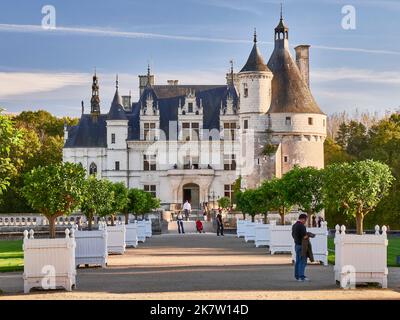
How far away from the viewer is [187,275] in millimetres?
19422

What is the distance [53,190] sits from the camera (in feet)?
65.5

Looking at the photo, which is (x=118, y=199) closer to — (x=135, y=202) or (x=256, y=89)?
(x=135, y=202)

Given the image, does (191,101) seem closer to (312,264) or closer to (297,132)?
(297,132)

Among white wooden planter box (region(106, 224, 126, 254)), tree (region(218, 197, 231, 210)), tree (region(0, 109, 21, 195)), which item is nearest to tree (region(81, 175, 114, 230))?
white wooden planter box (region(106, 224, 126, 254))

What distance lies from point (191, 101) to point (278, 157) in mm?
12421

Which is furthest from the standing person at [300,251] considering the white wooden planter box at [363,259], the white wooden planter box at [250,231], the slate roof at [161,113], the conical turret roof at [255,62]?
the slate roof at [161,113]

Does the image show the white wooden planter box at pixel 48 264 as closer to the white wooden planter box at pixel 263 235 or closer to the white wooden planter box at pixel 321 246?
the white wooden planter box at pixel 321 246

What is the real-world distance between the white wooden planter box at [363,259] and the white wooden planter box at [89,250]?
729 cm

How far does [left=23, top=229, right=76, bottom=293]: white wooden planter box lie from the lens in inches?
646

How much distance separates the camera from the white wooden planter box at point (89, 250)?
22.5 metres

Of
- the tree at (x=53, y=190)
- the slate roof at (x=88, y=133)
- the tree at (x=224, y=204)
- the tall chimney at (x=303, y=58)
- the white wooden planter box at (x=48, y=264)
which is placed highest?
the tall chimney at (x=303, y=58)

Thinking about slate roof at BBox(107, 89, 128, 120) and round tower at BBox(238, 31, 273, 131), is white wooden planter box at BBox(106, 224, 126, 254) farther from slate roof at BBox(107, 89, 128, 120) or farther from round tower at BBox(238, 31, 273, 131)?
slate roof at BBox(107, 89, 128, 120)

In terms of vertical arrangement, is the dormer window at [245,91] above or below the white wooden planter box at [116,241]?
above

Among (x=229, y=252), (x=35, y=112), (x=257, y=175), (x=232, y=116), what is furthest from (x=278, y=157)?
(x=229, y=252)
